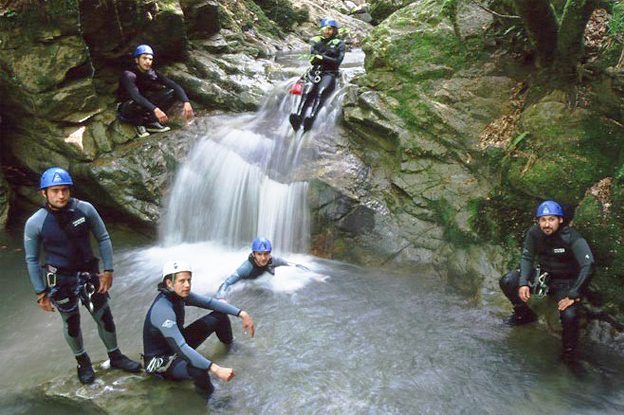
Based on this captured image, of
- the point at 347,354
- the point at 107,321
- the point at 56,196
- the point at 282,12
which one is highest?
the point at 282,12

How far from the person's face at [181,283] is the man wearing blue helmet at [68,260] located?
2.54 feet

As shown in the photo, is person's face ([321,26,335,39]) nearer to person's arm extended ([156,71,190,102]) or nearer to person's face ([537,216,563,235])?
person's arm extended ([156,71,190,102])

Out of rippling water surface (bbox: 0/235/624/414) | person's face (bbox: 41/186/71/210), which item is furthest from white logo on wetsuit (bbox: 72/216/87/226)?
rippling water surface (bbox: 0/235/624/414)

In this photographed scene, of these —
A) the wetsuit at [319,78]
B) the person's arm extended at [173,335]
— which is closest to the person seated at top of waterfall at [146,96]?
the wetsuit at [319,78]

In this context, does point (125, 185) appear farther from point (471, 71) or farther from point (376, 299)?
point (471, 71)

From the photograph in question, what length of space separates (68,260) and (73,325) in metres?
0.69

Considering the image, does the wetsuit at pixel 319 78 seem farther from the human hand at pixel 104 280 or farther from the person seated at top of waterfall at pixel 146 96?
the human hand at pixel 104 280

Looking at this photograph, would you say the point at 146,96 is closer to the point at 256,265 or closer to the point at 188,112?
the point at 188,112

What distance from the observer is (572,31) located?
6.21m

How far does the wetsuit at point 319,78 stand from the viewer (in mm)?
9586

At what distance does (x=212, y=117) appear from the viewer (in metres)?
10.8

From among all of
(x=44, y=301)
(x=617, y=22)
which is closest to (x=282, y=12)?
(x=617, y=22)

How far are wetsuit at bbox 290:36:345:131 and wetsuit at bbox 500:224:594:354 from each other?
512cm

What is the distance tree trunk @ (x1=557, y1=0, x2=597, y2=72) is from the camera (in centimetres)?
589
